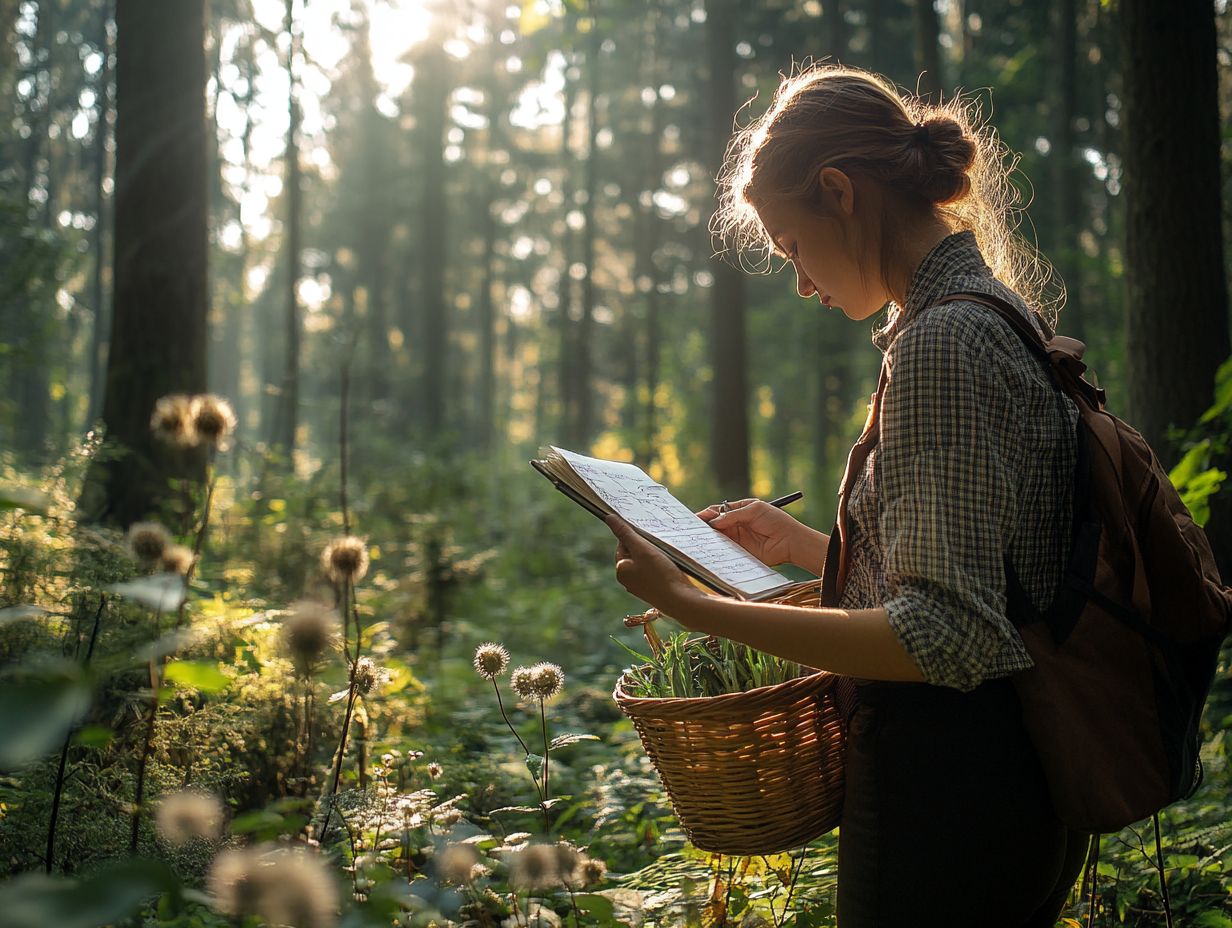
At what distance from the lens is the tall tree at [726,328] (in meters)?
12.7

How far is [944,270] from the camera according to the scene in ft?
5.73

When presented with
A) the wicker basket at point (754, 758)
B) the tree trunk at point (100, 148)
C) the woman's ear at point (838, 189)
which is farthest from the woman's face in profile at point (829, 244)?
the tree trunk at point (100, 148)

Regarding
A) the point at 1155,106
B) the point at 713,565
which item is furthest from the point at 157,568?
the point at 1155,106

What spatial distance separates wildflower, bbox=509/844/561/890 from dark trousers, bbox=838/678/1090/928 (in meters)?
0.61

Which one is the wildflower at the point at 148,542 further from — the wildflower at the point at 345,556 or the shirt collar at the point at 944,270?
the shirt collar at the point at 944,270

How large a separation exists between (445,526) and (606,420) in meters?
32.3

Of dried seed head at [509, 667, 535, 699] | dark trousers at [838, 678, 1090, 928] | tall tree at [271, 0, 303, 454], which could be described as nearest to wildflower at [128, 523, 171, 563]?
dried seed head at [509, 667, 535, 699]

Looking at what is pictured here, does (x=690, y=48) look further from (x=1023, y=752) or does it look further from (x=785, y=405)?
(x=1023, y=752)

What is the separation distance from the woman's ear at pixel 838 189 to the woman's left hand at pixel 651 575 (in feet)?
2.51

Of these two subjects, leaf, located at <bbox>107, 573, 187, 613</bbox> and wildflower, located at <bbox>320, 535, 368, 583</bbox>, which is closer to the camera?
leaf, located at <bbox>107, 573, 187, 613</bbox>

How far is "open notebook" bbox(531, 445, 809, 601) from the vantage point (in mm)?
1855

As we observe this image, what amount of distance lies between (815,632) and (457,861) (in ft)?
2.91

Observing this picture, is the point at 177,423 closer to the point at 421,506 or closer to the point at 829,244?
the point at 829,244

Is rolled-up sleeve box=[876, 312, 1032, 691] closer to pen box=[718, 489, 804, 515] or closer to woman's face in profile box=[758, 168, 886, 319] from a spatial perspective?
woman's face in profile box=[758, 168, 886, 319]
